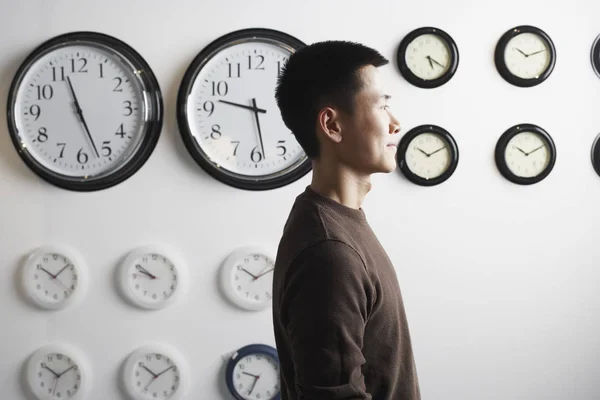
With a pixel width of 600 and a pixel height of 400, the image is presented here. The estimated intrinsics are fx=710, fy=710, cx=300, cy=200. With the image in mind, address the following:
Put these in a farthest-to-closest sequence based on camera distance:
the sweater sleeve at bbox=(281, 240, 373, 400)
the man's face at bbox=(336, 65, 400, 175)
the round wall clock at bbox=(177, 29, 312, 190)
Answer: the round wall clock at bbox=(177, 29, 312, 190)
the man's face at bbox=(336, 65, 400, 175)
the sweater sleeve at bbox=(281, 240, 373, 400)

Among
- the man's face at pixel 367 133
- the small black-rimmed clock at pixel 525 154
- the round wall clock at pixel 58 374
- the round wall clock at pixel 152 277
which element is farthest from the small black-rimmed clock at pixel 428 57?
the round wall clock at pixel 58 374

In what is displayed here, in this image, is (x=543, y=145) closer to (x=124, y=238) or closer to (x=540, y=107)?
(x=540, y=107)

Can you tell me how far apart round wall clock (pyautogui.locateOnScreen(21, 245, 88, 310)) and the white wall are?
38 millimetres

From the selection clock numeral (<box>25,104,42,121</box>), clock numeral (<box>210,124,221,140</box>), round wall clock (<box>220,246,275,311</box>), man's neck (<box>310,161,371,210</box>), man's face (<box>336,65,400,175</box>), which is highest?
clock numeral (<box>25,104,42,121</box>)

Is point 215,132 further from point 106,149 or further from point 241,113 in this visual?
point 106,149

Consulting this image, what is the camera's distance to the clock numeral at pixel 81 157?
7.23ft

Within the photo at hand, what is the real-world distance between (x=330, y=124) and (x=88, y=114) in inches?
48.7

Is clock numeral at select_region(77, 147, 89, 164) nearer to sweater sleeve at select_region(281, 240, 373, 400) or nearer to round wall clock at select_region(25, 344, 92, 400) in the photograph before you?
round wall clock at select_region(25, 344, 92, 400)

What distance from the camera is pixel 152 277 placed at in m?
2.23

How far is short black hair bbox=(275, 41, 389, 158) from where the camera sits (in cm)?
121

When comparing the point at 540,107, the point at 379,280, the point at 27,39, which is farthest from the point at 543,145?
the point at 27,39

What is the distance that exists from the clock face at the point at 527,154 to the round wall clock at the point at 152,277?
1.10 m

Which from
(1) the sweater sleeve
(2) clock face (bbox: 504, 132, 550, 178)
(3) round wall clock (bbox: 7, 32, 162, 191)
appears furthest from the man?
(2) clock face (bbox: 504, 132, 550, 178)

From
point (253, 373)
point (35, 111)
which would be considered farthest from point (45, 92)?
point (253, 373)
